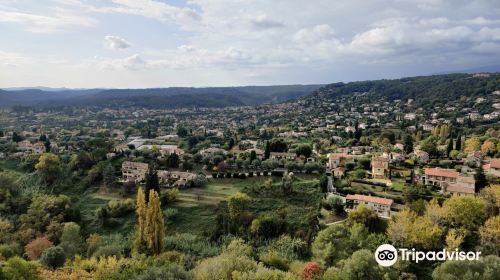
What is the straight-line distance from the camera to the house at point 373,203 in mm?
34750

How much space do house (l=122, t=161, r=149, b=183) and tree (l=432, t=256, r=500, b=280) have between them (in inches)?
1581

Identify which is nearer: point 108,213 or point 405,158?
point 108,213

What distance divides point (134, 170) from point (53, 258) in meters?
24.0

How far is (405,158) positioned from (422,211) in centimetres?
2230

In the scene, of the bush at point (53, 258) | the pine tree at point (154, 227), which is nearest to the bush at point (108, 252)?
the pine tree at point (154, 227)

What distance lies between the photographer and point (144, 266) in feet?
76.1

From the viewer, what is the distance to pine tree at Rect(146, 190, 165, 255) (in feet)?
104

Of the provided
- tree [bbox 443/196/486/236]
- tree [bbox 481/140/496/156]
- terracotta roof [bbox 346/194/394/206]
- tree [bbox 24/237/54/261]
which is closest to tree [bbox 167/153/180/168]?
tree [bbox 24/237/54/261]

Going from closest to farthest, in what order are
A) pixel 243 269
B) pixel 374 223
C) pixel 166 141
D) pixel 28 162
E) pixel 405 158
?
pixel 243 269 < pixel 374 223 < pixel 405 158 < pixel 28 162 < pixel 166 141

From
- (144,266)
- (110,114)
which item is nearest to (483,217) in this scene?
(144,266)

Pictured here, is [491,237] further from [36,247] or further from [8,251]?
[8,251]

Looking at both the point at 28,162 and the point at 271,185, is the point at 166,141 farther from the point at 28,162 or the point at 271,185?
the point at 271,185

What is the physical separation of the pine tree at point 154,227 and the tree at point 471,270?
21.4 m

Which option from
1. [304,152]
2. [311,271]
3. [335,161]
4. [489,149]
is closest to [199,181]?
[335,161]
